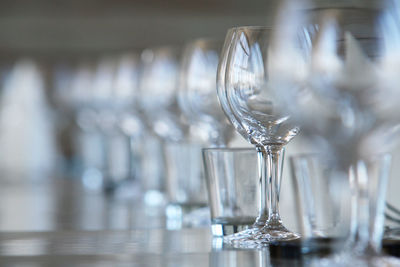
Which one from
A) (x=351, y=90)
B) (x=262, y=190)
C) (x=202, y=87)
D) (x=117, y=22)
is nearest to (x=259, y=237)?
(x=262, y=190)

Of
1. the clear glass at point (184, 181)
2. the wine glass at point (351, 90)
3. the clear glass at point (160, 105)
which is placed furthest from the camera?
the clear glass at point (160, 105)

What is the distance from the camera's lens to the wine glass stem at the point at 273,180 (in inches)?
24.4

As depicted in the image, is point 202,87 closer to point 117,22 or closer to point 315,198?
point 315,198

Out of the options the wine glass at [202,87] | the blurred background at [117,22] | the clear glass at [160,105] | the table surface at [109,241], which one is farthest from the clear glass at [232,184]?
the blurred background at [117,22]

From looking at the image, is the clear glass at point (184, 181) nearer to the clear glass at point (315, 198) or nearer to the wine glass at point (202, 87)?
the wine glass at point (202, 87)

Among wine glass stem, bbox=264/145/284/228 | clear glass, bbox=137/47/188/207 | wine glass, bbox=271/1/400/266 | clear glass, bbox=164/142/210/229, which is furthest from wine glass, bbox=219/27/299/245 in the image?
clear glass, bbox=137/47/188/207

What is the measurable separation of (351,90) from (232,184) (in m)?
0.31

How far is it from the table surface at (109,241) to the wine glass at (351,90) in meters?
0.07

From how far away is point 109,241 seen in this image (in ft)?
2.24

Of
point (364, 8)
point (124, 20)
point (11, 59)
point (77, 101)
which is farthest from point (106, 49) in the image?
point (364, 8)

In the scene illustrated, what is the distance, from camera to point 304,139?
44cm

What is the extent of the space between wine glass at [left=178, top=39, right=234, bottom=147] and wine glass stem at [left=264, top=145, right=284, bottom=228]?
0.80 ft

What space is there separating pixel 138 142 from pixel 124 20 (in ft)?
14.0

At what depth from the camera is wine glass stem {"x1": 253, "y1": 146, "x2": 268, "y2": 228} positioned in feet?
2.05
